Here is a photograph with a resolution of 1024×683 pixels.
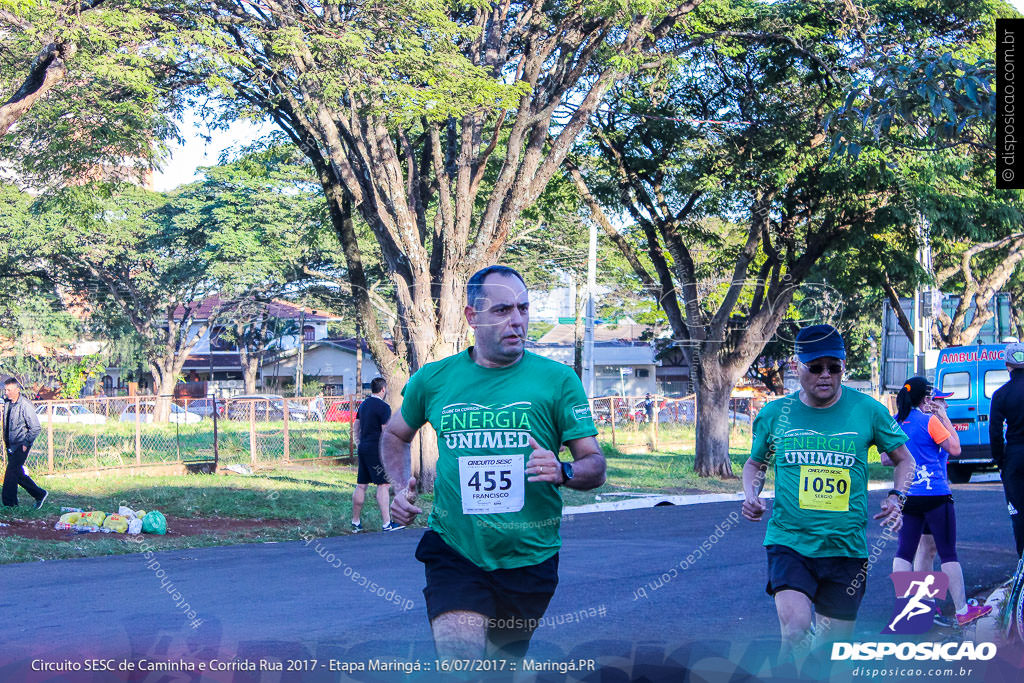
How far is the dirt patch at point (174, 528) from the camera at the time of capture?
12.6 metres

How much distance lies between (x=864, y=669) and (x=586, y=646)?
9.22ft

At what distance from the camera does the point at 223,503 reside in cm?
1585

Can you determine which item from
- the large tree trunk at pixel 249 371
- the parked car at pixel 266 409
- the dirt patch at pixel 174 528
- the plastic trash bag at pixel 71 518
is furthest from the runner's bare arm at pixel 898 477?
the large tree trunk at pixel 249 371

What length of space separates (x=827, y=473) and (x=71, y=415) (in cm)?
1677

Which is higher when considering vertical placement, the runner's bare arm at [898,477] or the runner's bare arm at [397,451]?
the runner's bare arm at [397,451]

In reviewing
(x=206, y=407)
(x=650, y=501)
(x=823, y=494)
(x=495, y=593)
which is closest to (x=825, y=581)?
(x=823, y=494)

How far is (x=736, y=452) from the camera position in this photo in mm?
31125

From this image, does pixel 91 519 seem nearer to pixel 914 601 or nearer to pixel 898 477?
pixel 914 601

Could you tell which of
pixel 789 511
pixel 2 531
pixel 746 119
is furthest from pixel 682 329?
pixel 789 511

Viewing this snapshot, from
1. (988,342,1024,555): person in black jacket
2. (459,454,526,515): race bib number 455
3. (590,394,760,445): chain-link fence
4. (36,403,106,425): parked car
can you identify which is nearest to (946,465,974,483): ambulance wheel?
(590,394,760,445): chain-link fence

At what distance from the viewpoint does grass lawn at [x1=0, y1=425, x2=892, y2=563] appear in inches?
484

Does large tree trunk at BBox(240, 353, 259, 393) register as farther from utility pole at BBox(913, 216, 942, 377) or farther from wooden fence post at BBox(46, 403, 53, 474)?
utility pole at BBox(913, 216, 942, 377)

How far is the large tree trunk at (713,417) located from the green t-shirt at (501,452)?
17740mm

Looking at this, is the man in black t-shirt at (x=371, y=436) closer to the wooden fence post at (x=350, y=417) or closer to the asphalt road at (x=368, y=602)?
the asphalt road at (x=368, y=602)
